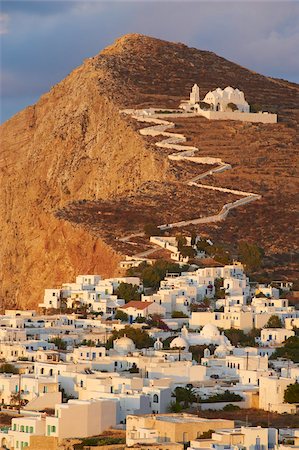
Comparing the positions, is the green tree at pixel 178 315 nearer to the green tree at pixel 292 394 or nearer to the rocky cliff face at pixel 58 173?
the rocky cliff face at pixel 58 173

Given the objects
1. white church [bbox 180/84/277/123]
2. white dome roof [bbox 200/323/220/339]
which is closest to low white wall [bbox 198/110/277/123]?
white church [bbox 180/84/277/123]

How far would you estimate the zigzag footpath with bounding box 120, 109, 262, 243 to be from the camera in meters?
106

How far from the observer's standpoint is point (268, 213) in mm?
108000

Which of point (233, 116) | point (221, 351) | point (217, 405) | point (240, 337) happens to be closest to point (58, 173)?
point (233, 116)

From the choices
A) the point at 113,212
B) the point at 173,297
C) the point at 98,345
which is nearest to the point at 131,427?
the point at 98,345

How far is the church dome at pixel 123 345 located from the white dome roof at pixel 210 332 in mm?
3835

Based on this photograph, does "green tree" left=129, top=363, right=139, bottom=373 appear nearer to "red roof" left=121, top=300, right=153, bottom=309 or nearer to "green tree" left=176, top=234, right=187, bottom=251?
"red roof" left=121, top=300, right=153, bottom=309

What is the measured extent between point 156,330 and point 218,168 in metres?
38.1

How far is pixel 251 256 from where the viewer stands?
95625 millimetres

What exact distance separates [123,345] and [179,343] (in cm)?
215

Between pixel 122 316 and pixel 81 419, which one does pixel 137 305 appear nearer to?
pixel 122 316

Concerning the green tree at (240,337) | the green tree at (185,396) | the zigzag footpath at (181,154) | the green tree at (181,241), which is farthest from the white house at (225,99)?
the green tree at (185,396)

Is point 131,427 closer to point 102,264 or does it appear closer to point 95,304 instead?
point 95,304

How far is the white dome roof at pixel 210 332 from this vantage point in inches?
3095
